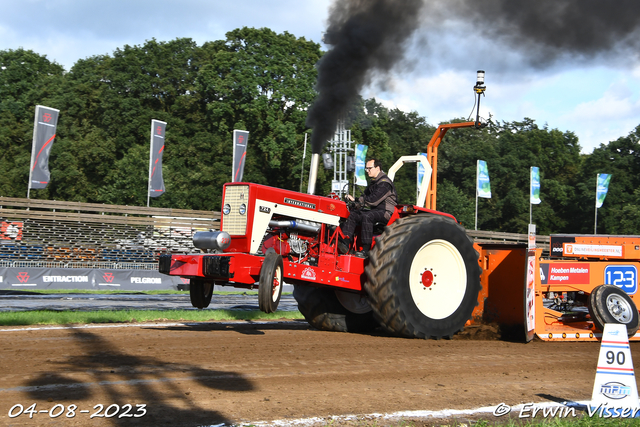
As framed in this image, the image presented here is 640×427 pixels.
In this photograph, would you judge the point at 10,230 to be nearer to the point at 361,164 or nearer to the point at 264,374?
the point at 361,164

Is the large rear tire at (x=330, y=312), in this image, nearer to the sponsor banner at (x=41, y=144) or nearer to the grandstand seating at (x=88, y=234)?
the grandstand seating at (x=88, y=234)

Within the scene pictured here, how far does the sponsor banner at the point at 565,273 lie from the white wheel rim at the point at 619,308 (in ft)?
1.58

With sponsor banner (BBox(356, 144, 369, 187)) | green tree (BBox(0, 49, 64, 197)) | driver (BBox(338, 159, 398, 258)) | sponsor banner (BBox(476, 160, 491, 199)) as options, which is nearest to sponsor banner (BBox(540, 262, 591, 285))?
driver (BBox(338, 159, 398, 258))

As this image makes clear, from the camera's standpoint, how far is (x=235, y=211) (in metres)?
7.62

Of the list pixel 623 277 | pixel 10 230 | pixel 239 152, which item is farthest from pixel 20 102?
pixel 623 277

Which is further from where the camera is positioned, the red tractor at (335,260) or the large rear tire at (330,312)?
the large rear tire at (330,312)

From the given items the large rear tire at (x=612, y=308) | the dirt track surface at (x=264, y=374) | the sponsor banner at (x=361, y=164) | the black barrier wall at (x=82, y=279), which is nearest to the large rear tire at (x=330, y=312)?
the dirt track surface at (x=264, y=374)

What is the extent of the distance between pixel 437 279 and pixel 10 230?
66.5 ft

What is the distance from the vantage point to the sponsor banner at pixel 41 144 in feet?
88.5

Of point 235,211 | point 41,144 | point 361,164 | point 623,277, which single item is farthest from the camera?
point 361,164

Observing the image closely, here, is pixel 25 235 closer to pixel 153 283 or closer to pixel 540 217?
pixel 153 283

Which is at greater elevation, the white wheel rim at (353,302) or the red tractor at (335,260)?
the red tractor at (335,260)

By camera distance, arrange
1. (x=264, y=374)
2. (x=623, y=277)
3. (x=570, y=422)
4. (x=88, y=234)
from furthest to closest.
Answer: (x=88, y=234)
(x=623, y=277)
(x=264, y=374)
(x=570, y=422)

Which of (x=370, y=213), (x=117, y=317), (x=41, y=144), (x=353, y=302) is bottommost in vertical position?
(x=117, y=317)
